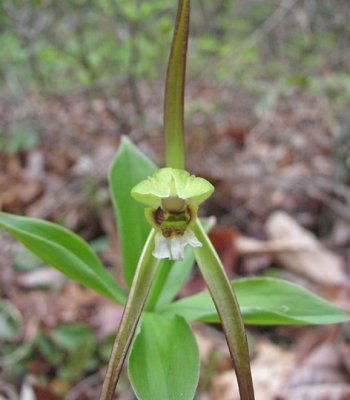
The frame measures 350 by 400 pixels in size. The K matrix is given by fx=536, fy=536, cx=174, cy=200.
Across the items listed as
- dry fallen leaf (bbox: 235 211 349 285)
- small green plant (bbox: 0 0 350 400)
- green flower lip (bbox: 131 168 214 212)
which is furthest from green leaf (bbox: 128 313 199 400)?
dry fallen leaf (bbox: 235 211 349 285)

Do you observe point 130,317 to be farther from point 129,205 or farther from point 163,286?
point 129,205

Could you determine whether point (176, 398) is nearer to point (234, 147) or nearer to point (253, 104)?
point (234, 147)

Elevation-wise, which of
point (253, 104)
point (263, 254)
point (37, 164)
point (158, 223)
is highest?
point (253, 104)

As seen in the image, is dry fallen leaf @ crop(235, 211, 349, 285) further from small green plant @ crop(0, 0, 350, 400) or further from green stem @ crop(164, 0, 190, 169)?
green stem @ crop(164, 0, 190, 169)

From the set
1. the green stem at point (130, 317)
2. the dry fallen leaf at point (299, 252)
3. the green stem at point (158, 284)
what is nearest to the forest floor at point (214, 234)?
the dry fallen leaf at point (299, 252)

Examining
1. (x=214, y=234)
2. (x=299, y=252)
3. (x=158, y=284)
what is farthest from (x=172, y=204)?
(x=299, y=252)

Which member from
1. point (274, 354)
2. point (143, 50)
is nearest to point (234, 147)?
point (143, 50)
